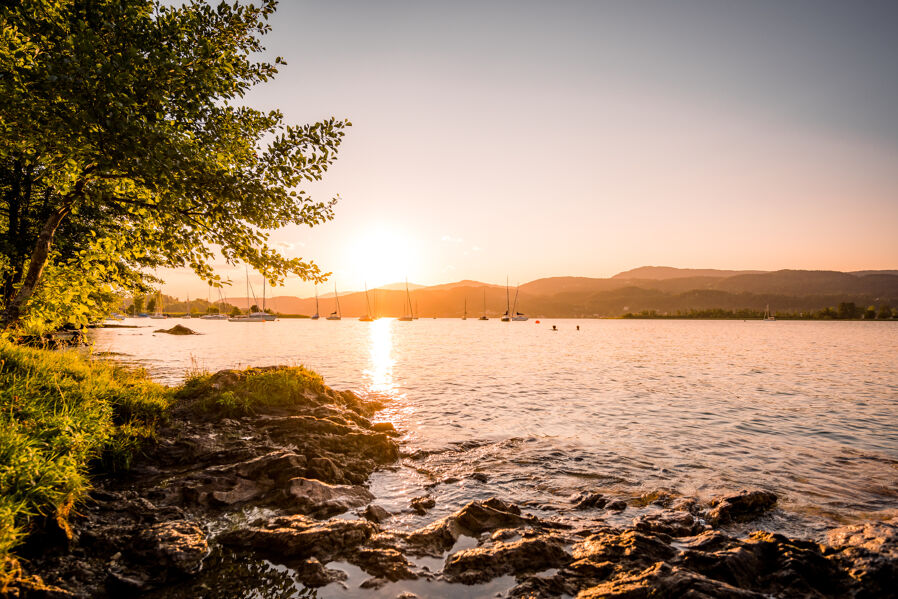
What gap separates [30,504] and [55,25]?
10052 millimetres

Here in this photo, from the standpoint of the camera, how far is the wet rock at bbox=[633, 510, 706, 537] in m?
8.08

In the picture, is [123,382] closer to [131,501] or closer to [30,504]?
[131,501]

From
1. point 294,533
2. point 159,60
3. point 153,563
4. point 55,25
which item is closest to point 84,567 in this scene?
point 153,563

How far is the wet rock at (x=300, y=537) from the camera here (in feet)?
23.0

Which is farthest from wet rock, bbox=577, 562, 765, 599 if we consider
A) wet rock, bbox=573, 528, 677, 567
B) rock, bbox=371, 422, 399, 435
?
rock, bbox=371, 422, 399, 435

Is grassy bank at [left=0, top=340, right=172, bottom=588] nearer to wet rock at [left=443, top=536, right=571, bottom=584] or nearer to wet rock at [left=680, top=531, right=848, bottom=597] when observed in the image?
wet rock at [left=443, top=536, right=571, bottom=584]

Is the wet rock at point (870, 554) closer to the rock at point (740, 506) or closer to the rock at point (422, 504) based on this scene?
the rock at point (740, 506)

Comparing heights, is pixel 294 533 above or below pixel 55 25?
below

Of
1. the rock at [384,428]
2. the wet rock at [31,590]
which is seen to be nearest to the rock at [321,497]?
the wet rock at [31,590]

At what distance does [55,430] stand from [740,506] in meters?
14.2

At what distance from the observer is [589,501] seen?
9812mm

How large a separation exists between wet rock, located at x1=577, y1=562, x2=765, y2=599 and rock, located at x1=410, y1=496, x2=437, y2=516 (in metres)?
4.06

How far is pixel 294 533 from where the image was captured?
729cm

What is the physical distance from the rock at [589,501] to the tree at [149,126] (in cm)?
870
